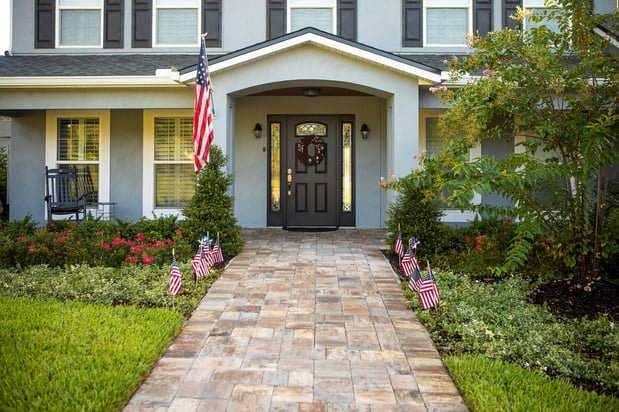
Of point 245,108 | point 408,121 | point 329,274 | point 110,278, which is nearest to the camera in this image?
point 110,278

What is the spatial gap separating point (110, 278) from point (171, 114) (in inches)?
192

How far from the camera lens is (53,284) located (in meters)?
5.51

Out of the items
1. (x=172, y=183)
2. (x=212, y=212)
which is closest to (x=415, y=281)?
(x=212, y=212)

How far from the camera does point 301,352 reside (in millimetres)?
3891

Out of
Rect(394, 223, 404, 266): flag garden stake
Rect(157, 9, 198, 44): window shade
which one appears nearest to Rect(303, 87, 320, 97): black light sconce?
Rect(157, 9, 198, 44): window shade

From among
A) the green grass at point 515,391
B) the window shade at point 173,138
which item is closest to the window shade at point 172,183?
the window shade at point 173,138

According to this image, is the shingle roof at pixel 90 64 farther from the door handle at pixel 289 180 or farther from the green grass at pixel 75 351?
the green grass at pixel 75 351

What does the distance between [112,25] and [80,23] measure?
631mm

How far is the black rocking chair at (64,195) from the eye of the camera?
8.87 metres

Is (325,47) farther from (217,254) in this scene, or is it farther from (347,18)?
(217,254)

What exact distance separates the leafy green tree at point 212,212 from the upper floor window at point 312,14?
13.2ft

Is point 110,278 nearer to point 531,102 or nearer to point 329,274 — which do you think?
point 329,274

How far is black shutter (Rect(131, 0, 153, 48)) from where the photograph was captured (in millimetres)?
10164

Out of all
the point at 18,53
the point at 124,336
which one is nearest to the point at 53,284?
the point at 124,336
